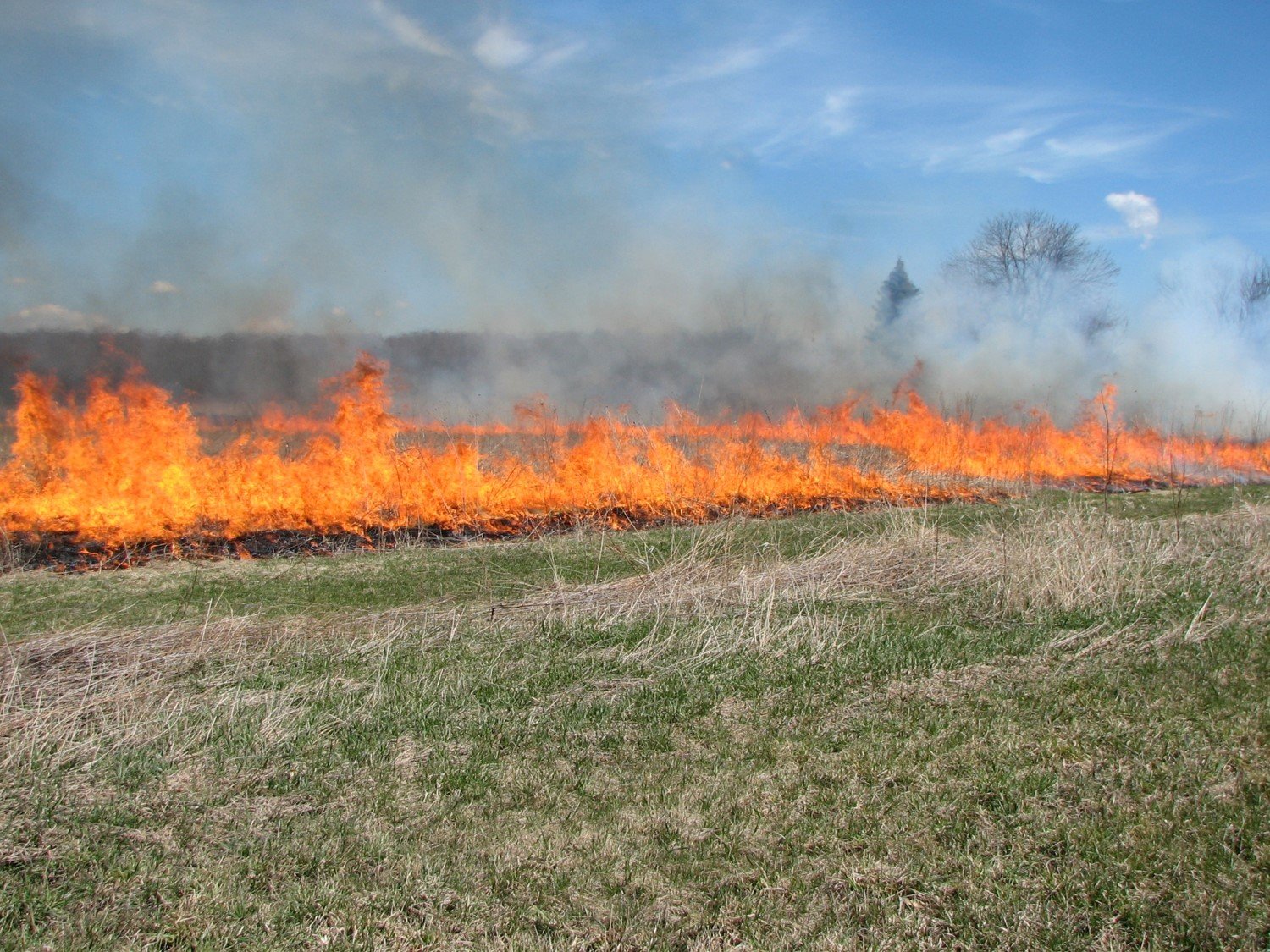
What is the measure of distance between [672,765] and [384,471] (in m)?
10.3

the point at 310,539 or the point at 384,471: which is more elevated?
the point at 384,471

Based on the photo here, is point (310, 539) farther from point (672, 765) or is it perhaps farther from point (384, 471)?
point (672, 765)

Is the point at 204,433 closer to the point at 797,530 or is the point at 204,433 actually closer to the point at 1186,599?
the point at 797,530

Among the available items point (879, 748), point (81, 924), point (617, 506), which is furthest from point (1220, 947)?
point (617, 506)

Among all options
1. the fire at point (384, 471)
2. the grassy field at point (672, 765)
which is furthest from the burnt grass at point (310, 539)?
the grassy field at point (672, 765)

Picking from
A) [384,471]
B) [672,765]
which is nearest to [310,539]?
[384,471]

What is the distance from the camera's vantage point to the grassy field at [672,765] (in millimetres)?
2848

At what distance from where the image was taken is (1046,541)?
8.03m

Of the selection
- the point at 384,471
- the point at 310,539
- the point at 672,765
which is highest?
the point at 384,471

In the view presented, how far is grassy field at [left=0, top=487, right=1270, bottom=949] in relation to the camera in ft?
9.34

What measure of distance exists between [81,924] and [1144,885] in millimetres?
3487

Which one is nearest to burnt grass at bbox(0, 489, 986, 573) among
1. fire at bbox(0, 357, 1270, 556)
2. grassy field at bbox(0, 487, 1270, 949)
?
fire at bbox(0, 357, 1270, 556)

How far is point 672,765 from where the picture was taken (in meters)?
4.03

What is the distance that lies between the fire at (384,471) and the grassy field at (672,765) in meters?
4.81
